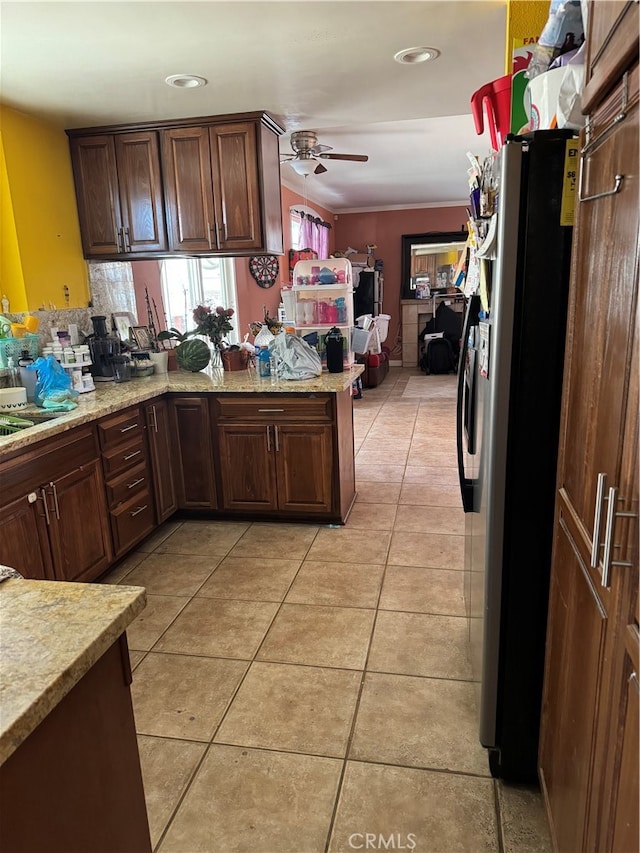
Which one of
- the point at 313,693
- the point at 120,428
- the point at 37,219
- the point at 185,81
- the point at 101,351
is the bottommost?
the point at 313,693

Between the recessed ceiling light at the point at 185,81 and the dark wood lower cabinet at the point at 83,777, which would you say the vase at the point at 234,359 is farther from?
the dark wood lower cabinet at the point at 83,777

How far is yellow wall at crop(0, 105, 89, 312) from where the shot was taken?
3004 mm

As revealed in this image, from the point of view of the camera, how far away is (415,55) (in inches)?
99.0

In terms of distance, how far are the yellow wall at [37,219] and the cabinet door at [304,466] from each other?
1522mm

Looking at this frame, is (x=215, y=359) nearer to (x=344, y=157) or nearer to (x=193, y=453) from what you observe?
(x=193, y=453)

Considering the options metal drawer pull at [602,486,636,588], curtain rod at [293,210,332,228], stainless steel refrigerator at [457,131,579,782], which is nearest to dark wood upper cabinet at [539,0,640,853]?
metal drawer pull at [602,486,636,588]

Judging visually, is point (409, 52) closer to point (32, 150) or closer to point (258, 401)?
point (258, 401)

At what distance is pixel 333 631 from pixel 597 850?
1487mm

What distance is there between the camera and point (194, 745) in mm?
1849

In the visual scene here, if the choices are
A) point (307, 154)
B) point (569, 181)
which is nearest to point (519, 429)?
point (569, 181)

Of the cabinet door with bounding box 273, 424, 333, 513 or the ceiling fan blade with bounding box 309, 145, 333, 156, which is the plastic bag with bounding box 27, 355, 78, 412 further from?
the ceiling fan blade with bounding box 309, 145, 333, 156

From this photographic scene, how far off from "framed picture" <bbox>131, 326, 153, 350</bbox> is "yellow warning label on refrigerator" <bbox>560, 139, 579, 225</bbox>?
10.1 ft

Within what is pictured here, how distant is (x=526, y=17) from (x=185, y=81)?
157cm

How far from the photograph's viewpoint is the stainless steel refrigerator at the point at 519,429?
4.44 feet
